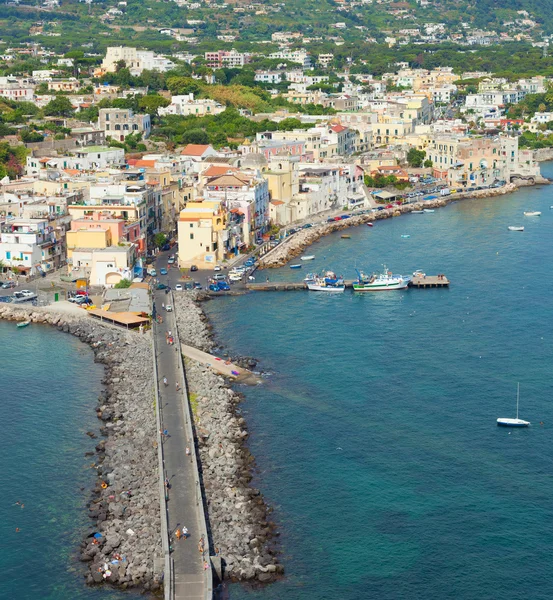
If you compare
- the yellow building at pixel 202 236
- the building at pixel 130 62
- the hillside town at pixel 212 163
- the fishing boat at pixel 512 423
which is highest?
the building at pixel 130 62

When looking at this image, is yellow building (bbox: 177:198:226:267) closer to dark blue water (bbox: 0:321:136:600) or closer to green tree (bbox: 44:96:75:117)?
dark blue water (bbox: 0:321:136:600)

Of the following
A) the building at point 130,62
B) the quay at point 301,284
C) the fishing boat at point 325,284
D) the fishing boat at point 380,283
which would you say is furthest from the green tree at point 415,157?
the building at point 130,62

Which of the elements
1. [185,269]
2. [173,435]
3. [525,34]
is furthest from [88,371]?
[525,34]

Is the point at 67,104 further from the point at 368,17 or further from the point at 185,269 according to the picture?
the point at 368,17

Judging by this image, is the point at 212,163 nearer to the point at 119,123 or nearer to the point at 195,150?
the point at 195,150

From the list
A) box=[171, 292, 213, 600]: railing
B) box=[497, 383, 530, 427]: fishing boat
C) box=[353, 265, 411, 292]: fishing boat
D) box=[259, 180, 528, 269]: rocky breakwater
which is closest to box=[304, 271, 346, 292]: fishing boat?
box=[353, 265, 411, 292]: fishing boat

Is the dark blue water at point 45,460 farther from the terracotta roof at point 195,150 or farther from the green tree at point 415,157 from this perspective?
the green tree at point 415,157

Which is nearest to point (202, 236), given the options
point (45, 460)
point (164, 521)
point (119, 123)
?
point (45, 460)

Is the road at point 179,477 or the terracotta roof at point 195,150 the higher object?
the terracotta roof at point 195,150
